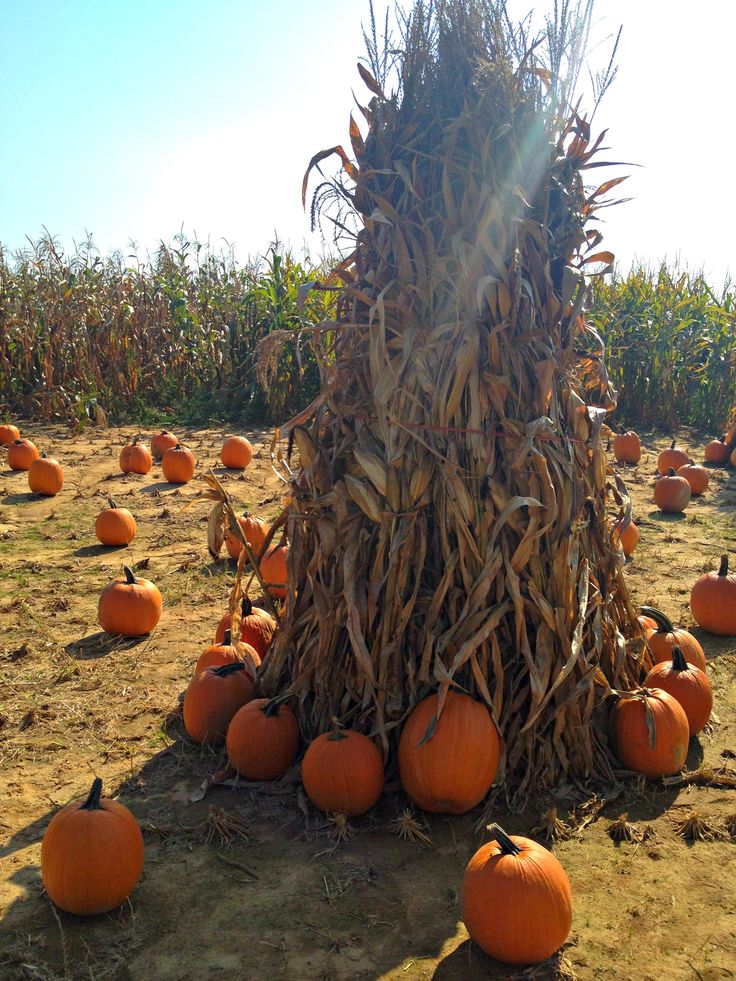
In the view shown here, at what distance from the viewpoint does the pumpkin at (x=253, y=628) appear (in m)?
4.54

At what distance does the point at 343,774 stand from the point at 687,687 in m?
1.73

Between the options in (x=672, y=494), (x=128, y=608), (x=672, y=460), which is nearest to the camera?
(x=128, y=608)

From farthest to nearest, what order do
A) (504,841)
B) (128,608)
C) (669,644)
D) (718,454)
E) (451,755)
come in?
(718,454), (128,608), (669,644), (451,755), (504,841)

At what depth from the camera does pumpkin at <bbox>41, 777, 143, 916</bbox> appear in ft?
9.17

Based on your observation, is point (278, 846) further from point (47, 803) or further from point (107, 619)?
point (107, 619)

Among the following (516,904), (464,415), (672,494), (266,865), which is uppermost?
(464,415)

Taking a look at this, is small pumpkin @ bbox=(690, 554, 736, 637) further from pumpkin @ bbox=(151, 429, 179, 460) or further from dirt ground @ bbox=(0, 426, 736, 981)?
pumpkin @ bbox=(151, 429, 179, 460)

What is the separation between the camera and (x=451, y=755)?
3.29 m

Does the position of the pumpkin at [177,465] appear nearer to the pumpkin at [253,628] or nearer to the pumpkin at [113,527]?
the pumpkin at [113,527]

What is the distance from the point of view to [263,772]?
3641 millimetres

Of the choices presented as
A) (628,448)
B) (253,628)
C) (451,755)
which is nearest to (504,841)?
(451,755)

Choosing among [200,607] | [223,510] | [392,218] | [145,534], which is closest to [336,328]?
[392,218]

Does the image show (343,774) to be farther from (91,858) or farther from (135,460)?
(135,460)

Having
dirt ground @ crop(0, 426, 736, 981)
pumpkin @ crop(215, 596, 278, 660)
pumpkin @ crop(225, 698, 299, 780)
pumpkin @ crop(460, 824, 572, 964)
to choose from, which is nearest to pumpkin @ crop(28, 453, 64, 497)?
dirt ground @ crop(0, 426, 736, 981)
